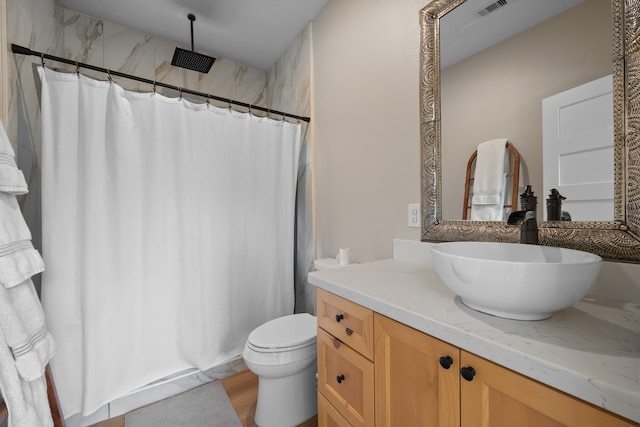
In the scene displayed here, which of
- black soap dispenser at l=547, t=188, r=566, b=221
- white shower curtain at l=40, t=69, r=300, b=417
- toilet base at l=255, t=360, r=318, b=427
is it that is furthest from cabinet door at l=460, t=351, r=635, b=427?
white shower curtain at l=40, t=69, r=300, b=417

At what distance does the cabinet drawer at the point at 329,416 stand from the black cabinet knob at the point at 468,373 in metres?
0.56

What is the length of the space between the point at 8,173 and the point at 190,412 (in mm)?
1446

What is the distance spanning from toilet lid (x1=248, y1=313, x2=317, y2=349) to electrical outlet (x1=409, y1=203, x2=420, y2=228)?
79cm

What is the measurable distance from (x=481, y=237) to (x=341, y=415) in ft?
2.81

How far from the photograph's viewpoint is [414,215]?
132 cm

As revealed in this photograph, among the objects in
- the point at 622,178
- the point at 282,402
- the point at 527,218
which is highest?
the point at 622,178

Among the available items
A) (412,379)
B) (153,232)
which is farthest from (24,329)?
(412,379)

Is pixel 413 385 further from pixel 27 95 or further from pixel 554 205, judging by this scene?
→ pixel 27 95

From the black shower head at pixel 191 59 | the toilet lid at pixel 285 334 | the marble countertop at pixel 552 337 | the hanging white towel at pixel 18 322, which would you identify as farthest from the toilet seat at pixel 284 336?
the black shower head at pixel 191 59

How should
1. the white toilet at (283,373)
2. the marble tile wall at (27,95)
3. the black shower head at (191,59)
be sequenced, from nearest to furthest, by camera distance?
the marble tile wall at (27,95)
the white toilet at (283,373)
the black shower head at (191,59)

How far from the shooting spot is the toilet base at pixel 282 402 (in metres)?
1.38

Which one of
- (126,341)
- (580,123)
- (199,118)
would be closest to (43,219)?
(126,341)

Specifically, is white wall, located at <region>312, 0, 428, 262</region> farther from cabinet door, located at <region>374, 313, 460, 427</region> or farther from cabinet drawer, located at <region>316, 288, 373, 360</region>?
cabinet door, located at <region>374, 313, 460, 427</region>

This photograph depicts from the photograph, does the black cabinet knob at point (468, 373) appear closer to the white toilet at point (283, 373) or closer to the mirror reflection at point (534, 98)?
the mirror reflection at point (534, 98)
